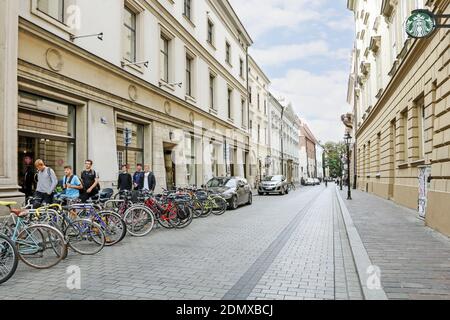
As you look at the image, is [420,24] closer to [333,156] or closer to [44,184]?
[44,184]

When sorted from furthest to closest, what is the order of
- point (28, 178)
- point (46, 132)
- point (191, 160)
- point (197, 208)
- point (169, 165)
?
1. point (191, 160)
2. point (169, 165)
3. point (197, 208)
4. point (46, 132)
5. point (28, 178)

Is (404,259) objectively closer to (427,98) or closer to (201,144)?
(427,98)

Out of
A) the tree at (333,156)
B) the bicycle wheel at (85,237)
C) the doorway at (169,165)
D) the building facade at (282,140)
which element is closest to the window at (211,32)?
the doorway at (169,165)

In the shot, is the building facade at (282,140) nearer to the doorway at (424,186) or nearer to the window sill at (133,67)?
the window sill at (133,67)

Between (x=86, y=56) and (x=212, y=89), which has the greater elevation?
(x=212, y=89)

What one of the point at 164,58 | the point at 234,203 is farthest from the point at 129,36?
the point at 234,203

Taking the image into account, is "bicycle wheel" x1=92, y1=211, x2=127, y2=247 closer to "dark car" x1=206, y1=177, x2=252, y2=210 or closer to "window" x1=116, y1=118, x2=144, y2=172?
"window" x1=116, y1=118, x2=144, y2=172

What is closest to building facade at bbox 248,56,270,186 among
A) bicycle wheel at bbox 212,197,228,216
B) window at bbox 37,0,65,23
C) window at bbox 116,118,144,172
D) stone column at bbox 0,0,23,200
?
window at bbox 116,118,144,172

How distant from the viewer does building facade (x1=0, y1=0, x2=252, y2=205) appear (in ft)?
32.7

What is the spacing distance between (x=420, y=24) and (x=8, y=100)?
28.9ft

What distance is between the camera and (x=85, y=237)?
24.3ft

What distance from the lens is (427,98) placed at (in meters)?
10.9
